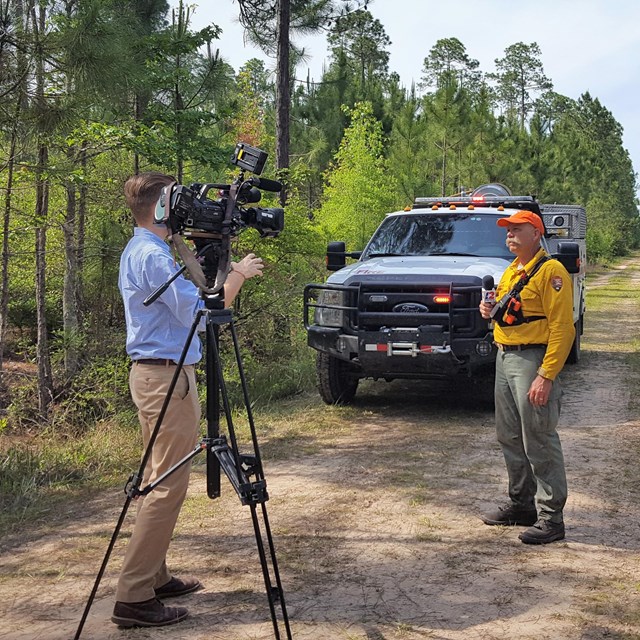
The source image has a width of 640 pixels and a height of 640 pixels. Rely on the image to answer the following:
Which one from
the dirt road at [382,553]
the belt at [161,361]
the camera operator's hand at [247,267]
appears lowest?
the dirt road at [382,553]

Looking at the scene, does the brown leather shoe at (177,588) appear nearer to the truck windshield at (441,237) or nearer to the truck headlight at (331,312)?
the truck headlight at (331,312)

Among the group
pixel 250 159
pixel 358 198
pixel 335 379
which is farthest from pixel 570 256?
pixel 358 198

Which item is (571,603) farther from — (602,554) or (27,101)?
(27,101)

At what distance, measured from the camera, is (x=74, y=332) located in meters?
11.5

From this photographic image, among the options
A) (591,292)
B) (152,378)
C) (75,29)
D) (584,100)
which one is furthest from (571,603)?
(584,100)

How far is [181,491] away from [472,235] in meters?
5.99

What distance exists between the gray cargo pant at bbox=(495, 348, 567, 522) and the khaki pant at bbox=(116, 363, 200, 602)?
2045 millimetres

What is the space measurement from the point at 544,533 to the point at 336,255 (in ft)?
15.6

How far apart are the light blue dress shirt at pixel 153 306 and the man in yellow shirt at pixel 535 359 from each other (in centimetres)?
205

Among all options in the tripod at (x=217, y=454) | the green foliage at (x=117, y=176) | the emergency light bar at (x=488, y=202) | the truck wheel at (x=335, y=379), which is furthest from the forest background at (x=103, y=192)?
the tripod at (x=217, y=454)

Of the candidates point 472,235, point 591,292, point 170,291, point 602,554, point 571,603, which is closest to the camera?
point 170,291

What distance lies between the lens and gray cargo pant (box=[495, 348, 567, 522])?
4.75m

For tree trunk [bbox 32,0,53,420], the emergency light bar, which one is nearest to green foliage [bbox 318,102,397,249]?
the emergency light bar

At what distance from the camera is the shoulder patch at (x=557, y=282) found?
4.72m
